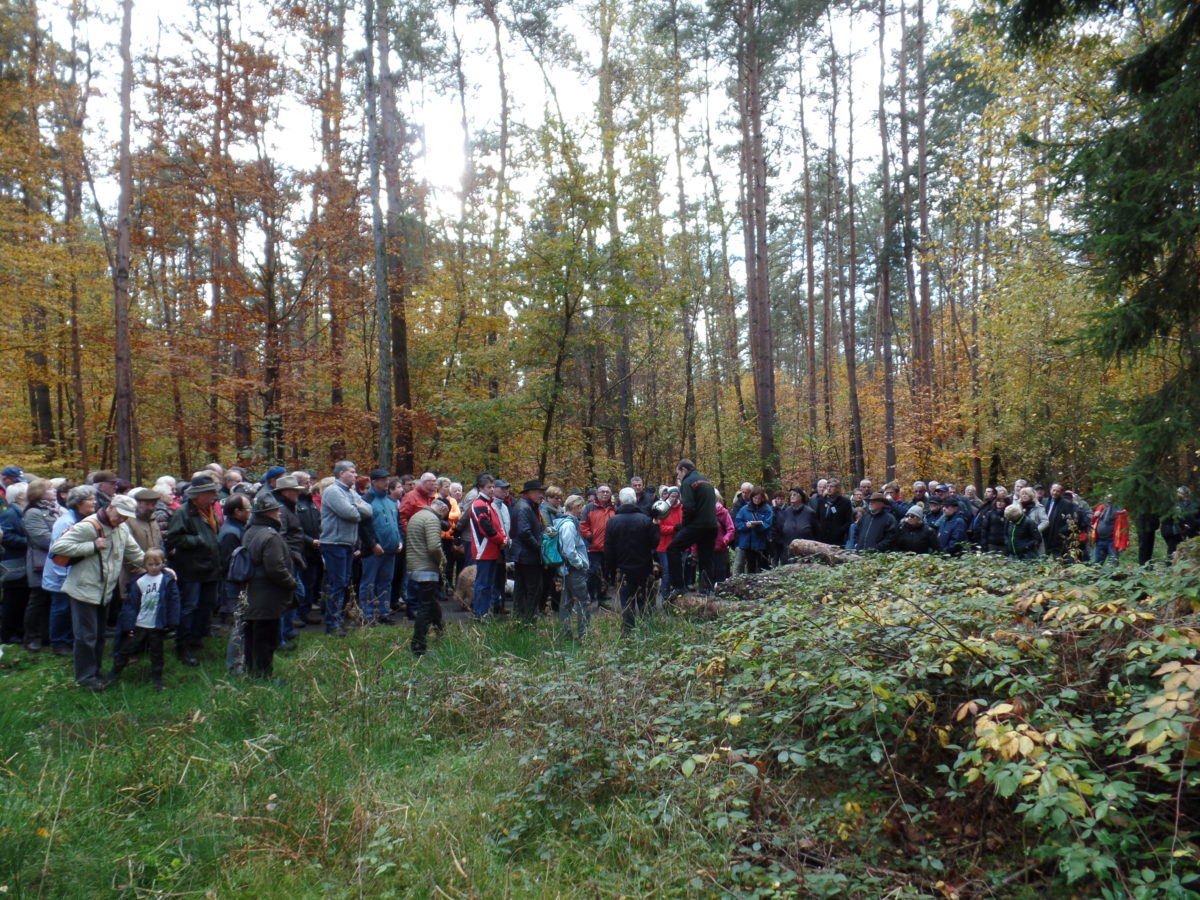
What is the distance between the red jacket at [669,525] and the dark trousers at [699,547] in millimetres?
230

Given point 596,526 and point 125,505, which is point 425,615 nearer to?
point 125,505

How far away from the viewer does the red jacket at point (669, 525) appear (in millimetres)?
9992

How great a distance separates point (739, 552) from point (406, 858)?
370 inches

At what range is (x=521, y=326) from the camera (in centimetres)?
1545

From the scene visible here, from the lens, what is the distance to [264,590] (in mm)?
6219

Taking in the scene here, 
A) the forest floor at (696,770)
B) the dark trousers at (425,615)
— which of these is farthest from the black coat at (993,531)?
the dark trousers at (425,615)

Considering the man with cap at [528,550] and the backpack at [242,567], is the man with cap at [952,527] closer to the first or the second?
the man with cap at [528,550]

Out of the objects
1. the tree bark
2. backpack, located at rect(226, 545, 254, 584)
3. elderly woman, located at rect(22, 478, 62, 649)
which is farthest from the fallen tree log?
the tree bark

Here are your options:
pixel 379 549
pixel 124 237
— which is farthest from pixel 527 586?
pixel 124 237

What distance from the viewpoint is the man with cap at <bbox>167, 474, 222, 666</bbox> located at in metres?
6.84

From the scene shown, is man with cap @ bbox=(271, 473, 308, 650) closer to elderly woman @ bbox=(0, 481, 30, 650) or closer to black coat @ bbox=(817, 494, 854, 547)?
elderly woman @ bbox=(0, 481, 30, 650)

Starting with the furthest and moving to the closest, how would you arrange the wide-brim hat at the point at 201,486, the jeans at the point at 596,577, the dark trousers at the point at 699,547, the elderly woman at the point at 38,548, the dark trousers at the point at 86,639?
the jeans at the point at 596,577 < the dark trousers at the point at 699,547 < the elderly woman at the point at 38,548 < the wide-brim hat at the point at 201,486 < the dark trousers at the point at 86,639

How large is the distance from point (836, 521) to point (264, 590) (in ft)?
31.2

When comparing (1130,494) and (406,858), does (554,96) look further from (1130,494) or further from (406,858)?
(406,858)
